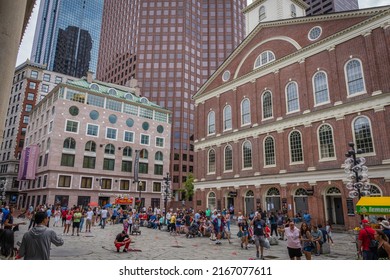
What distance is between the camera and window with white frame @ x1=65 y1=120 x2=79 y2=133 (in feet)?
146

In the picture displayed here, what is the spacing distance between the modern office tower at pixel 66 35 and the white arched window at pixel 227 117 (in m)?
152

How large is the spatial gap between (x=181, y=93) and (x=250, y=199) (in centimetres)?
6074

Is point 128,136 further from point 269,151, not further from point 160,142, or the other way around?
point 269,151

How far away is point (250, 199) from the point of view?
2909 cm

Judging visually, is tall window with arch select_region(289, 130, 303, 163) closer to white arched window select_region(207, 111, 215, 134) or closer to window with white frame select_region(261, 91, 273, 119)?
window with white frame select_region(261, 91, 273, 119)

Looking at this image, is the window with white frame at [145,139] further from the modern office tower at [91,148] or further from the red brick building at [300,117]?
the red brick building at [300,117]

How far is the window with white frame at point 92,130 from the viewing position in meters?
47.1

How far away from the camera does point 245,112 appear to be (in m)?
31.3

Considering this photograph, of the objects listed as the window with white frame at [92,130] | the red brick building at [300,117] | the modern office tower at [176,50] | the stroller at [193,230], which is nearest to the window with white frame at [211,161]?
the red brick building at [300,117]

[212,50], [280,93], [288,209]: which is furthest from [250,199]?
[212,50]

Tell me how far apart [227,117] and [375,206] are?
2406cm

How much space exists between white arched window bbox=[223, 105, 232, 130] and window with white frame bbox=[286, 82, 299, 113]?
7535 mm

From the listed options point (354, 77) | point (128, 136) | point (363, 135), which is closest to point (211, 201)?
point (363, 135)
